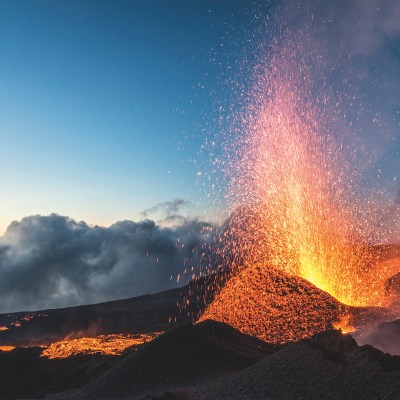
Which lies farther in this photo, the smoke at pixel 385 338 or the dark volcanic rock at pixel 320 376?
the smoke at pixel 385 338

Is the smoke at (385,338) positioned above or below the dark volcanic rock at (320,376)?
above

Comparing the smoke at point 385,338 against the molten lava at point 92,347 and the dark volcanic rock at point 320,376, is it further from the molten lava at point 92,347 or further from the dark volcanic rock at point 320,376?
the molten lava at point 92,347

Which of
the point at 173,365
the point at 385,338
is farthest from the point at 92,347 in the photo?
the point at 385,338

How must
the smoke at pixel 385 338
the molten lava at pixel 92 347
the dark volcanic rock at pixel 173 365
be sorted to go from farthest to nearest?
the molten lava at pixel 92 347 → the smoke at pixel 385 338 → the dark volcanic rock at pixel 173 365

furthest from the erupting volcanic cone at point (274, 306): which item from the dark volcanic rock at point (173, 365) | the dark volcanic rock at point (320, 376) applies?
the dark volcanic rock at point (320, 376)

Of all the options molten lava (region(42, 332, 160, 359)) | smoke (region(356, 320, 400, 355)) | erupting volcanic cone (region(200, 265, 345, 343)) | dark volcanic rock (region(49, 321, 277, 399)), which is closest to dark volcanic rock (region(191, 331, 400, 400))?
dark volcanic rock (region(49, 321, 277, 399))

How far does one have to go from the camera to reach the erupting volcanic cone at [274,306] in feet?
71.9

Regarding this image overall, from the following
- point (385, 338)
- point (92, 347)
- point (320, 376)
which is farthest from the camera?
point (92, 347)

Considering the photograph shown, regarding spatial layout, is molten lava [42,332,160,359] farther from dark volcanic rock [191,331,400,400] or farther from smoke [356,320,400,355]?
smoke [356,320,400,355]

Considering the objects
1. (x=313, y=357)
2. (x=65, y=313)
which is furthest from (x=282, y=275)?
(x=65, y=313)

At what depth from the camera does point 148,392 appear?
45.2 ft

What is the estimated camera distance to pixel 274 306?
2381 centimetres

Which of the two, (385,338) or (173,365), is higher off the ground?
(385,338)

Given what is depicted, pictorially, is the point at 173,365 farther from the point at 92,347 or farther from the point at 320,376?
the point at 92,347
